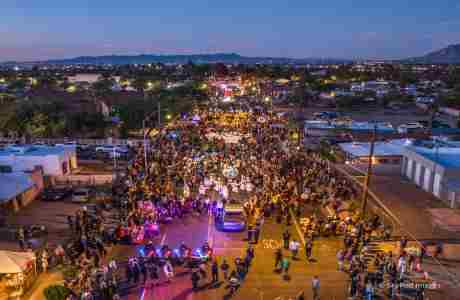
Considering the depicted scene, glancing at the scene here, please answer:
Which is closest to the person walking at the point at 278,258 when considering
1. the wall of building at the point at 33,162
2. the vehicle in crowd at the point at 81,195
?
the vehicle in crowd at the point at 81,195

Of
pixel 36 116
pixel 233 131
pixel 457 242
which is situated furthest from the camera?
pixel 36 116

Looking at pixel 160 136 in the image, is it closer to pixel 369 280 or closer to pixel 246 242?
pixel 246 242

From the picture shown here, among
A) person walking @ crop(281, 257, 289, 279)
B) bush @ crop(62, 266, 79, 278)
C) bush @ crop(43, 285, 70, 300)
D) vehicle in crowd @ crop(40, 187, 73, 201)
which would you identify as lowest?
vehicle in crowd @ crop(40, 187, 73, 201)

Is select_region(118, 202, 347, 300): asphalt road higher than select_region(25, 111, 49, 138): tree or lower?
lower

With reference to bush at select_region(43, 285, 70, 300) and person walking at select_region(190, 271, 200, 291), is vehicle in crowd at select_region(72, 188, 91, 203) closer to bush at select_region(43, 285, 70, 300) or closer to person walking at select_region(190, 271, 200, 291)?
bush at select_region(43, 285, 70, 300)

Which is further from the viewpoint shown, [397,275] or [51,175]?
[51,175]


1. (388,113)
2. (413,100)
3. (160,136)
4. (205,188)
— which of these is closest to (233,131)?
(160,136)

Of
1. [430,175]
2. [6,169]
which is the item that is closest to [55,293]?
[6,169]

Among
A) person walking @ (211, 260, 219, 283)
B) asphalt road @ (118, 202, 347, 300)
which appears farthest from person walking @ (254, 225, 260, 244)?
person walking @ (211, 260, 219, 283)
